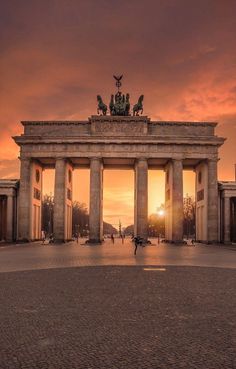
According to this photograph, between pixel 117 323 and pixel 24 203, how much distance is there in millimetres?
57258

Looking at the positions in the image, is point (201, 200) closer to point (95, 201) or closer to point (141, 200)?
point (141, 200)

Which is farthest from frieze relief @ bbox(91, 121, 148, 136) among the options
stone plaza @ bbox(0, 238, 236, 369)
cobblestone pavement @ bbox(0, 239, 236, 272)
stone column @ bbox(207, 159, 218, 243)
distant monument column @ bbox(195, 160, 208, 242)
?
stone plaza @ bbox(0, 238, 236, 369)

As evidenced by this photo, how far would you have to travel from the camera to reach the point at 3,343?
8.52m

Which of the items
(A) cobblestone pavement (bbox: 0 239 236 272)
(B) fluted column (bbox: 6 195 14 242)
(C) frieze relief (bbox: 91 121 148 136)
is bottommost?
(A) cobblestone pavement (bbox: 0 239 236 272)

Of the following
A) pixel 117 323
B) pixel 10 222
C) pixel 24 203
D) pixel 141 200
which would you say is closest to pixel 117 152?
pixel 141 200

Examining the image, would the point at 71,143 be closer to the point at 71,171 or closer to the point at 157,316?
the point at 71,171

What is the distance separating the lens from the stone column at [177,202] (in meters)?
65.6

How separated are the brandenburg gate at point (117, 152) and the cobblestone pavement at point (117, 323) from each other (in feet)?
154

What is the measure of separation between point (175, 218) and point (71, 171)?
2122cm

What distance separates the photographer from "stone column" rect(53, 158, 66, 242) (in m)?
65.2

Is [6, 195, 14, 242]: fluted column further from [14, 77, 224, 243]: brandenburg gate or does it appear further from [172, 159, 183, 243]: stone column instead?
[172, 159, 183, 243]: stone column

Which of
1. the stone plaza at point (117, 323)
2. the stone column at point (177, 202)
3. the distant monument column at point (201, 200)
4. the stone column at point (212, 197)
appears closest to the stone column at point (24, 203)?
the stone column at point (177, 202)

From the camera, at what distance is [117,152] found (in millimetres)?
65500

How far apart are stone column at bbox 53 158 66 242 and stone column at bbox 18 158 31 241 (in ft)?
14.1
